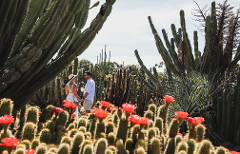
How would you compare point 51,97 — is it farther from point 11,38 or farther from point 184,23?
point 11,38

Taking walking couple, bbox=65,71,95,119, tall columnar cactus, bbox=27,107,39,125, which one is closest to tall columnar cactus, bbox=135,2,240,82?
walking couple, bbox=65,71,95,119

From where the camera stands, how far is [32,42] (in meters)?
2.63

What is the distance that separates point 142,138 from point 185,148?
1.06ft

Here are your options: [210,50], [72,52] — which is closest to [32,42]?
[72,52]

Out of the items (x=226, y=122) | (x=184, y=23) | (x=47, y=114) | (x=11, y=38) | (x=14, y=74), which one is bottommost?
(x=226, y=122)

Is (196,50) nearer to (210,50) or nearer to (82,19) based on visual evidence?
(210,50)

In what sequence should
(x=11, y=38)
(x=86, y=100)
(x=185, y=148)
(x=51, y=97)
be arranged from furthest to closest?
(x=51, y=97)
(x=86, y=100)
(x=11, y=38)
(x=185, y=148)

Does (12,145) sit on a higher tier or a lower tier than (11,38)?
lower

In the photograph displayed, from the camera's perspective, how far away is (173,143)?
5.52ft

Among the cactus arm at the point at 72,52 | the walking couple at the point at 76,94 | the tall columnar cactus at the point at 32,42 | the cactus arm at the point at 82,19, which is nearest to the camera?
the tall columnar cactus at the point at 32,42

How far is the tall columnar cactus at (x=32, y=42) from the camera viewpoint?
253cm

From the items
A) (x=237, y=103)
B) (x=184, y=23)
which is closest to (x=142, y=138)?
(x=237, y=103)

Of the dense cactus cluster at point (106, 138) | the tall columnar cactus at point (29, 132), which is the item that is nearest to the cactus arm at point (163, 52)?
the dense cactus cluster at point (106, 138)

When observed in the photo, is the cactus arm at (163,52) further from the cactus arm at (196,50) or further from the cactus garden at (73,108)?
the cactus garden at (73,108)
